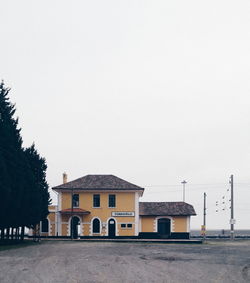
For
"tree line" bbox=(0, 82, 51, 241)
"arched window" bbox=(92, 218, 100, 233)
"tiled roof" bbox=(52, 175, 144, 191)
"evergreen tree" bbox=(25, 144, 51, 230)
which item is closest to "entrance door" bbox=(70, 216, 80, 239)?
"arched window" bbox=(92, 218, 100, 233)

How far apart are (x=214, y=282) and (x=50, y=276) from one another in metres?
5.87

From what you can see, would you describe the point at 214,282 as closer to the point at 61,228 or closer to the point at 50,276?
the point at 50,276

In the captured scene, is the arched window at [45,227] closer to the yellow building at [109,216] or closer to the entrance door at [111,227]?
the yellow building at [109,216]

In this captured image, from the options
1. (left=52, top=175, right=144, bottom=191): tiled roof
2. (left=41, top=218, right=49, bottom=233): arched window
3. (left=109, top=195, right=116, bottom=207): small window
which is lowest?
(left=41, top=218, right=49, bottom=233): arched window

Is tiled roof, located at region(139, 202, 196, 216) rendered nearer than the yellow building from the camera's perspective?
No

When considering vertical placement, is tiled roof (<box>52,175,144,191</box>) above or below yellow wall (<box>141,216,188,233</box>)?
above

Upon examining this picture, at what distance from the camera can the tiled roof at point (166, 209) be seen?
186 feet

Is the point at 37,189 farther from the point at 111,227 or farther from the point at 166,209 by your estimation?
the point at 166,209

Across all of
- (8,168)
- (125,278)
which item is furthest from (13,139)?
(125,278)

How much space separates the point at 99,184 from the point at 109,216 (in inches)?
167

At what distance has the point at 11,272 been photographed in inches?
684

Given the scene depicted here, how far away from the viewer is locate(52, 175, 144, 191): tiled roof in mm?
56469

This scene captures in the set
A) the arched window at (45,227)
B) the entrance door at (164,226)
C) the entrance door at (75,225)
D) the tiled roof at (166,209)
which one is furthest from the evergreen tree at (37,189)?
the entrance door at (164,226)

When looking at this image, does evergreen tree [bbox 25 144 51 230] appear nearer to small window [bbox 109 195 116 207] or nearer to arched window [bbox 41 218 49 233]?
arched window [bbox 41 218 49 233]
